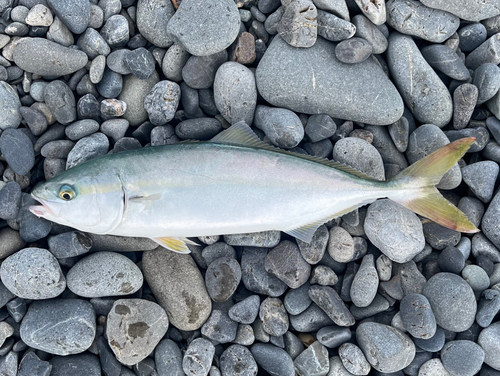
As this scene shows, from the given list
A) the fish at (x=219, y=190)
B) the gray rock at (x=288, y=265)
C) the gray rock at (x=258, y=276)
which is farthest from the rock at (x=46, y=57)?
the gray rock at (x=288, y=265)

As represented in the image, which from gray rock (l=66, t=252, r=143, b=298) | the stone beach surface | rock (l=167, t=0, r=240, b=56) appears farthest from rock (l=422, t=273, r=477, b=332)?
rock (l=167, t=0, r=240, b=56)

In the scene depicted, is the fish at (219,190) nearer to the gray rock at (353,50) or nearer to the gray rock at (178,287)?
the gray rock at (178,287)

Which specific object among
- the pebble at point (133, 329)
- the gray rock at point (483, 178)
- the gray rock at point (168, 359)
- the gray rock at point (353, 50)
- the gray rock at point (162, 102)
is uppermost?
the gray rock at point (353, 50)

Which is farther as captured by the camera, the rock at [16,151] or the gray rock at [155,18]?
the gray rock at [155,18]

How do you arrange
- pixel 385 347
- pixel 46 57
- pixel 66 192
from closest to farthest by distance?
pixel 66 192 < pixel 385 347 < pixel 46 57

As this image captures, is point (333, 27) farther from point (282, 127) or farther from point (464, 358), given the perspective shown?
point (464, 358)

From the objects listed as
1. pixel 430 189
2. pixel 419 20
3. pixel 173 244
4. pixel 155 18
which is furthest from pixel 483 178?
pixel 155 18

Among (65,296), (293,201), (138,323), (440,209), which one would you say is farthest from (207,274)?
(440,209)
